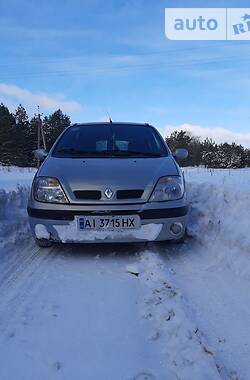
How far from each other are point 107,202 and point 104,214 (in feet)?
0.42

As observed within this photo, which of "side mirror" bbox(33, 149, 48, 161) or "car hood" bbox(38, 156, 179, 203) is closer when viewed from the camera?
"car hood" bbox(38, 156, 179, 203)

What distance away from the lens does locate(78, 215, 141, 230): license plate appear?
4.41 meters

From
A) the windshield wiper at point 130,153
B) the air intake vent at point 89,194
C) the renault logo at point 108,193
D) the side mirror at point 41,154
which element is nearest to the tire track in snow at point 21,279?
the air intake vent at point 89,194

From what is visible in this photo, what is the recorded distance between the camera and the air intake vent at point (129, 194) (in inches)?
177

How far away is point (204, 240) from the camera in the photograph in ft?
16.8

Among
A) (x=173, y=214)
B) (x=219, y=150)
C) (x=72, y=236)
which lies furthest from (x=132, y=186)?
(x=219, y=150)

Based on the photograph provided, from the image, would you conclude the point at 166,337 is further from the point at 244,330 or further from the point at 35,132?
the point at 35,132

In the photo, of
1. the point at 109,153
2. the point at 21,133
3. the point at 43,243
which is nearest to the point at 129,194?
the point at 109,153

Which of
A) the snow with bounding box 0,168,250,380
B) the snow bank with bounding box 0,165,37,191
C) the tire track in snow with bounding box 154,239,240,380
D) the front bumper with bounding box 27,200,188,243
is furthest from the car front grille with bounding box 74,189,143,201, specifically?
the snow bank with bounding box 0,165,37,191

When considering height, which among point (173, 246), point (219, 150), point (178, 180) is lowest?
point (219, 150)

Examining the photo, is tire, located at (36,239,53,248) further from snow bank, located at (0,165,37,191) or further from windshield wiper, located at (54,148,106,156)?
snow bank, located at (0,165,37,191)

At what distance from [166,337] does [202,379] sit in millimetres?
489

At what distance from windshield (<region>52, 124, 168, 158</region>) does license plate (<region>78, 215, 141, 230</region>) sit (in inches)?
44.4

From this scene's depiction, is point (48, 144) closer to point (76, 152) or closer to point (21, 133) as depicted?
point (21, 133)
